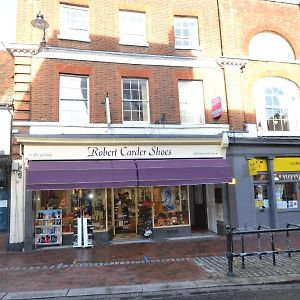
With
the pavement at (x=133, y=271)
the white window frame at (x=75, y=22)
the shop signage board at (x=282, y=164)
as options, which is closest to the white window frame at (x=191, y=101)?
the shop signage board at (x=282, y=164)

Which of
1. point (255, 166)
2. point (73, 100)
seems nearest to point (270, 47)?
point (255, 166)

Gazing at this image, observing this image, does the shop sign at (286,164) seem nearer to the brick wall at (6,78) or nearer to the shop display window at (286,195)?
the shop display window at (286,195)

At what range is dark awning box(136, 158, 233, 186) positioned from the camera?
1207 centimetres

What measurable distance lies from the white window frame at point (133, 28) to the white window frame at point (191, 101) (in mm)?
2306

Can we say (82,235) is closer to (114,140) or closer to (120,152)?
(120,152)

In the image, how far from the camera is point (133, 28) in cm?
1375

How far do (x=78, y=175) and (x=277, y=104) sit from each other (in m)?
9.14

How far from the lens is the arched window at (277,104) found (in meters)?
14.6

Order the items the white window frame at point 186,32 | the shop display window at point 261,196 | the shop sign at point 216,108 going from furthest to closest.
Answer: the white window frame at point 186,32 → the shop display window at point 261,196 → the shop sign at point 216,108

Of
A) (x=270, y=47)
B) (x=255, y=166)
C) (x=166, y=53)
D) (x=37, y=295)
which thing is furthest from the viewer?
(x=270, y=47)

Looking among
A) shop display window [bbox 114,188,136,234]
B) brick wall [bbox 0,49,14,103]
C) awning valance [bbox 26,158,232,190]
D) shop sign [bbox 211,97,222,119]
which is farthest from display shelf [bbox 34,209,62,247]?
shop sign [bbox 211,97,222,119]

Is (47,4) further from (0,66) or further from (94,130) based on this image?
(0,66)

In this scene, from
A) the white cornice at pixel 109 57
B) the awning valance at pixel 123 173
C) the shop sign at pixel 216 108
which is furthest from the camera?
the shop sign at pixel 216 108

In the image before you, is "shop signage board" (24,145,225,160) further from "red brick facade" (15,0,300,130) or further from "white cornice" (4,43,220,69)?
"white cornice" (4,43,220,69)
